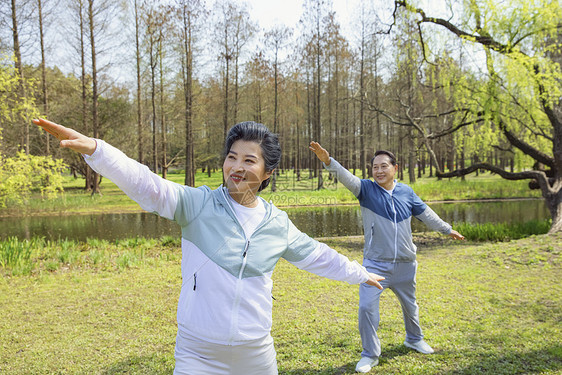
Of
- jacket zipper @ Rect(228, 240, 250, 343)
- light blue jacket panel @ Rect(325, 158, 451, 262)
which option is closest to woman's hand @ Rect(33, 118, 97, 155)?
jacket zipper @ Rect(228, 240, 250, 343)

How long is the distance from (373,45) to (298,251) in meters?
28.4

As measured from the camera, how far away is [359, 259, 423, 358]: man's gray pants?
358 cm

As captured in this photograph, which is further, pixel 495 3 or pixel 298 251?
pixel 495 3

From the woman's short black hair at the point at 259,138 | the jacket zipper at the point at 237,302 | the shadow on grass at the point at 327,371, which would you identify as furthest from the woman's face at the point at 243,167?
the shadow on grass at the point at 327,371

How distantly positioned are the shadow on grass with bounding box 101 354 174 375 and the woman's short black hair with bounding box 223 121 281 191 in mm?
2753

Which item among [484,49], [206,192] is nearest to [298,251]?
[206,192]

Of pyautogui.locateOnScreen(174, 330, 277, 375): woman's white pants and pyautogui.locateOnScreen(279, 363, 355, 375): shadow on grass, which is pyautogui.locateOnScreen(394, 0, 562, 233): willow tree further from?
pyautogui.locateOnScreen(174, 330, 277, 375): woman's white pants

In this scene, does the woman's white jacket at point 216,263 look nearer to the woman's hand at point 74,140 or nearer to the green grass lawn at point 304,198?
the woman's hand at point 74,140

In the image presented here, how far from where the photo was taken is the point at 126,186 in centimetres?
148

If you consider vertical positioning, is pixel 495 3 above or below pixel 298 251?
above

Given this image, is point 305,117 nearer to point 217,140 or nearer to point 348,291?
point 217,140

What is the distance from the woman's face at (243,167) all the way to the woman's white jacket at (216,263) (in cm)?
9

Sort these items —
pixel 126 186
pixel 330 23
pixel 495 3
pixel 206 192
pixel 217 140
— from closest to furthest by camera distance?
pixel 126 186 < pixel 206 192 < pixel 495 3 < pixel 330 23 < pixel 217 140

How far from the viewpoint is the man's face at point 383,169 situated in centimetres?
387
